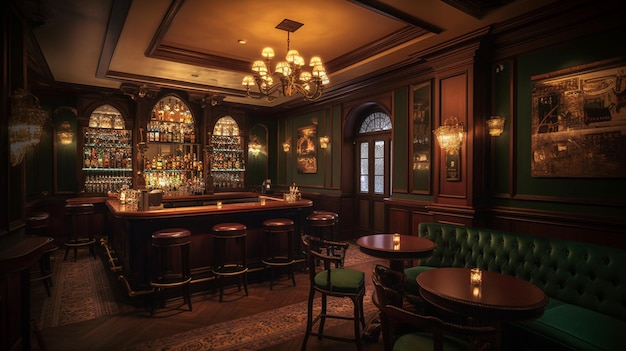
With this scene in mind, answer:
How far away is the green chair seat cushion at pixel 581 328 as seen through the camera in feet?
7.88

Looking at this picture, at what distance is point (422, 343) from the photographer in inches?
84.6

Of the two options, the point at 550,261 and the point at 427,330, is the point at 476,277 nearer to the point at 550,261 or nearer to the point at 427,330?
the point at 427,330

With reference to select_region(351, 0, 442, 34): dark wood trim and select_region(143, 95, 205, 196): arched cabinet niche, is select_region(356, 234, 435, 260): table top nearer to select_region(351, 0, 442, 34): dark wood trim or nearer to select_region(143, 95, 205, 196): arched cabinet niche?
select_region(351, 0, 442, 34): dark wood trim

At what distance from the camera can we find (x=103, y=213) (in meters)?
7.53

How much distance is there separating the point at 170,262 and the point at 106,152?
4.76m

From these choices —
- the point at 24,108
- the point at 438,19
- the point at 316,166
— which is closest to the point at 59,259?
the point at 24,108

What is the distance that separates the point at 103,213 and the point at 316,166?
5.06 meters

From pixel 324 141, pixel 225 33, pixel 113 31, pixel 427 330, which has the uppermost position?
pixel 225 33

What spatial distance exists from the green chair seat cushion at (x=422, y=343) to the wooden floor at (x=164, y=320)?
1.16 metres

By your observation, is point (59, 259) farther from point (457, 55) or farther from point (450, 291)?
point (457, 55)

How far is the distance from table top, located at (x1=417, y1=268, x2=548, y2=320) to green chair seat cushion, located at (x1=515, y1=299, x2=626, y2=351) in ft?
1.51

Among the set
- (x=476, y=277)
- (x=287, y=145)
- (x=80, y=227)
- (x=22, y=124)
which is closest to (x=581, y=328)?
(x=476, y=277)

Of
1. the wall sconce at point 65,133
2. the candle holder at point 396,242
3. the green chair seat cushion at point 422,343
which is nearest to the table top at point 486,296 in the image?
the green chair seat cushion at point 422,343

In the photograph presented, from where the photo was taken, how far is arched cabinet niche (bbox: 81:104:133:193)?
7.77 m
